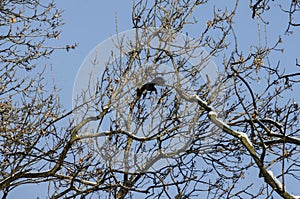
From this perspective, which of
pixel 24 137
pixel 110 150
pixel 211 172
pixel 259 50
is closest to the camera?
pixel 110 150

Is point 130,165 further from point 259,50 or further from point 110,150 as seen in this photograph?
point 259,50

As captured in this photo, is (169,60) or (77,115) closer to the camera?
(77,115)

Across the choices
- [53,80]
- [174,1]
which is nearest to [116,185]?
[53,80]

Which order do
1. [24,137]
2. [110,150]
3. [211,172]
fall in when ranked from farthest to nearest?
[211,172] → [24,137] → [110,150]

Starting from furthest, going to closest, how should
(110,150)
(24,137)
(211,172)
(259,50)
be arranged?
1. (259,50)
2. (211,172)
3. (24,137)
4. (110,150)

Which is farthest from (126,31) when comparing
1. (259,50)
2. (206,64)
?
(259,50)

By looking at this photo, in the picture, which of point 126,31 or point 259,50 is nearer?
point 126,31

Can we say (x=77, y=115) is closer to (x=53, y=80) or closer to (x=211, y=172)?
(x=53, y=80)

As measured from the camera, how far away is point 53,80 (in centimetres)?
604

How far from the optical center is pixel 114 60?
215 inches

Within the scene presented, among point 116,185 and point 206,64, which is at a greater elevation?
point 206,64

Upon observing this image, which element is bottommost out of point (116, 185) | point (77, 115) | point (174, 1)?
point (116, 185)

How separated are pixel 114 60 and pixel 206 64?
922 mm

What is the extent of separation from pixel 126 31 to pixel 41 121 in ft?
4.16
